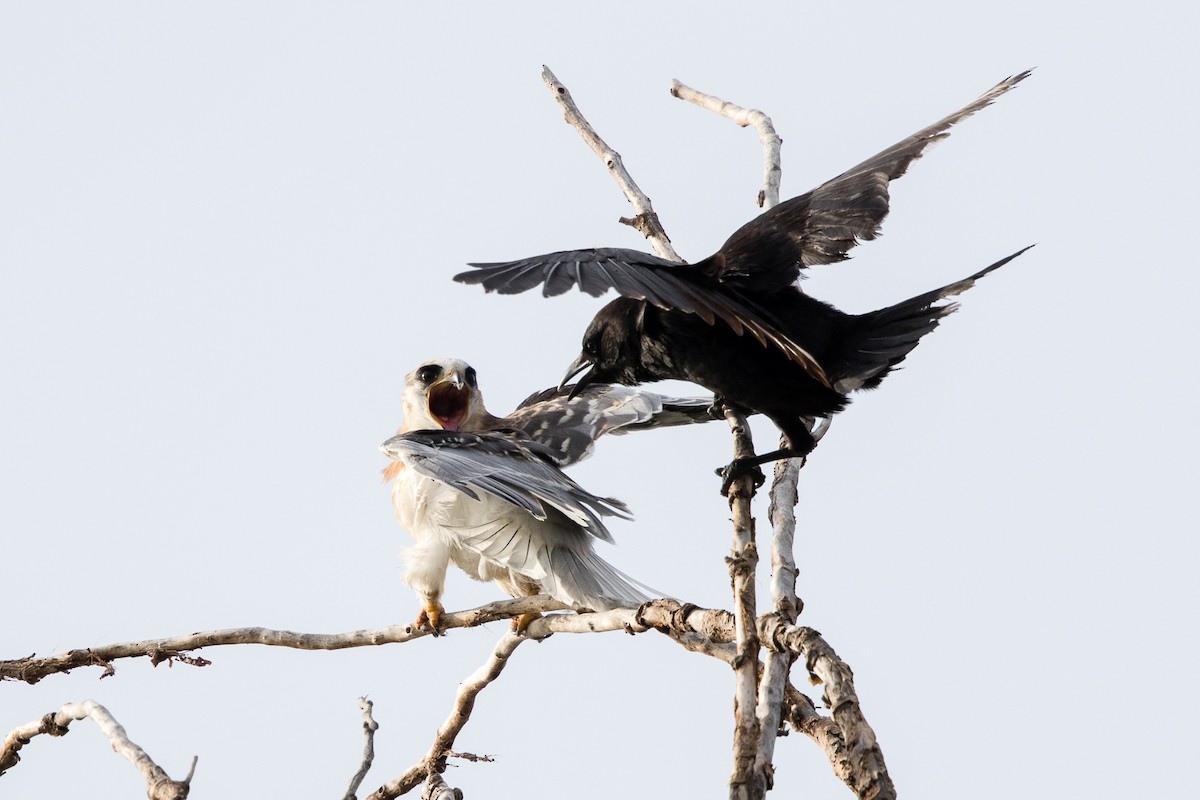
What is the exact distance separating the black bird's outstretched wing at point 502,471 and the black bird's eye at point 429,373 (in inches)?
49.2

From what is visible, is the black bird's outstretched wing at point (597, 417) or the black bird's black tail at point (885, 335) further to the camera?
the black bird's outstretched wing at point (597, 417)

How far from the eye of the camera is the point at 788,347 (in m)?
3.94

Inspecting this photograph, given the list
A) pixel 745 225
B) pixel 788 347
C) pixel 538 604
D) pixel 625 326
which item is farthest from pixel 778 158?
pixel 538 604

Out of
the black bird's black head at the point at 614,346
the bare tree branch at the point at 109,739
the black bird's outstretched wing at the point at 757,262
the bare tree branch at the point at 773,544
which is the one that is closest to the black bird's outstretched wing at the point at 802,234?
the black bird's outstretched wing at the point at 757,262

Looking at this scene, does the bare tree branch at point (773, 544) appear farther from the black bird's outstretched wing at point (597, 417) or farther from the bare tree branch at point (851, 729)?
the black bird's outstretched wing at point (597, 417)

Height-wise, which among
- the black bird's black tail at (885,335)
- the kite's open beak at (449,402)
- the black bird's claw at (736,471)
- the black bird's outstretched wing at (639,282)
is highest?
the kite's open beak at (449,402)

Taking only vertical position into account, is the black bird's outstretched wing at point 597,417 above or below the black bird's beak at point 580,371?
above

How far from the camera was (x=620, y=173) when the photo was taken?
17.6ft

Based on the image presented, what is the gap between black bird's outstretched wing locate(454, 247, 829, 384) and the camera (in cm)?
365

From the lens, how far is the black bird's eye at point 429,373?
22.7 feet

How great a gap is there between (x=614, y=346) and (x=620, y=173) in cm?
107

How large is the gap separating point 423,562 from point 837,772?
270cm

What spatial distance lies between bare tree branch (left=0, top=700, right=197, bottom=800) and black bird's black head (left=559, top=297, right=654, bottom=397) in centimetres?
189

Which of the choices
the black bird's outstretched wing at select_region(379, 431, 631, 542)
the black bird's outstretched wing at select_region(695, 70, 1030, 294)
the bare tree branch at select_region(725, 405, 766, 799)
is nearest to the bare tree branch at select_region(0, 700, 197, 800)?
the black bird's outstretched wing at select_region(379, 431, 631, 542)
